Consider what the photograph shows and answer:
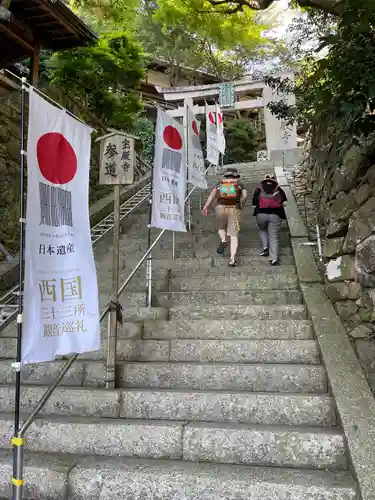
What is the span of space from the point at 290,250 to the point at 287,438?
11.4 ft

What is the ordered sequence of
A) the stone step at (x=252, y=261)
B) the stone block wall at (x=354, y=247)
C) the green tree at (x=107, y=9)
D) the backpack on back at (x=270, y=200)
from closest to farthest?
the stone block wall at (x=354, y=247), the stone step at (x=252, y=261), the backpack on back at (x=270, y=200), the green tree at (x=107, y=9)

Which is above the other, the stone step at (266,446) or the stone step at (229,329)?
the stone step at (229,329)

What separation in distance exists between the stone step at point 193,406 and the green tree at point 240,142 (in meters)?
18.3

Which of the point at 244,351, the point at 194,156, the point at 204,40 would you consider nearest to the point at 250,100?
the point at 204,40

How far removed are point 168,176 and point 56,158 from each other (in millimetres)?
1940

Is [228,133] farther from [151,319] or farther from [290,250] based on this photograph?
[151,319]

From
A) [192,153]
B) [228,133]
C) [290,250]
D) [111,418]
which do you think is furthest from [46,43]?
[228,133]

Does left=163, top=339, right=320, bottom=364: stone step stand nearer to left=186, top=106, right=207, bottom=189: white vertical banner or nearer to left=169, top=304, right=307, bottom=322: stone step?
left=169, top=304, right=307, bottom=322: stone step

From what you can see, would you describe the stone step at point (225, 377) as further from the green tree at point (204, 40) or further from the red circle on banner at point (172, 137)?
the green tree at point (204, 40)

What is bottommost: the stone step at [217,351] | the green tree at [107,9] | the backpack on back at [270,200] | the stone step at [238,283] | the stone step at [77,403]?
the stone step at [77,403]

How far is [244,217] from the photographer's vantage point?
757cm

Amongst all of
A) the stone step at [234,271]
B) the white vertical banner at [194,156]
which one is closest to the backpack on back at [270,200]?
the stone step at [234,271]

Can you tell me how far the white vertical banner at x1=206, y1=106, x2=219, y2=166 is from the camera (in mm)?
9500

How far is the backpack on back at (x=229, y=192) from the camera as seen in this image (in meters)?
5.75
